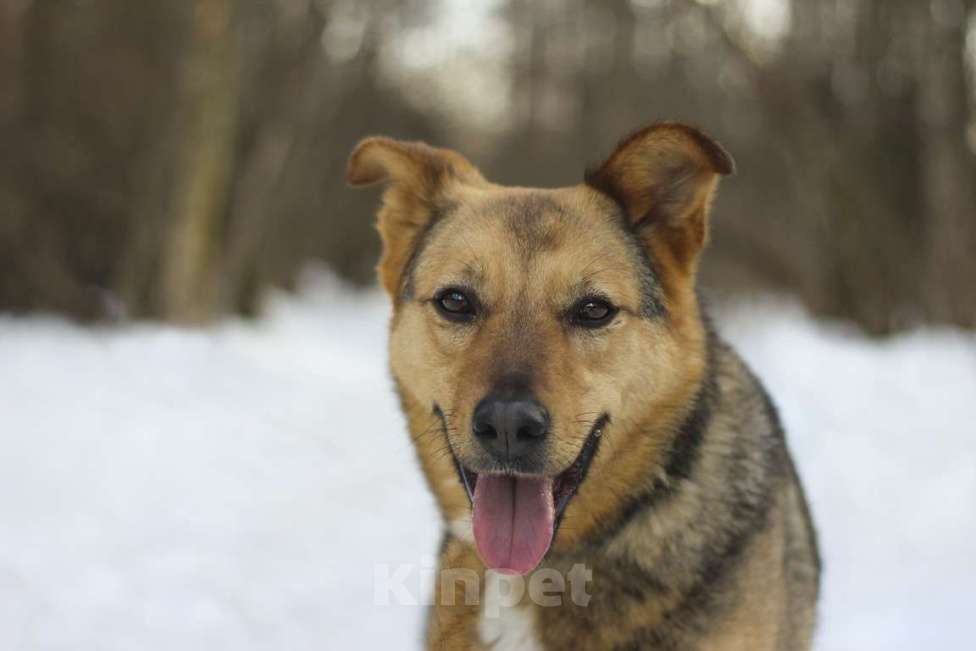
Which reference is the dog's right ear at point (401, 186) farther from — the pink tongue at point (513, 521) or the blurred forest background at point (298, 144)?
the blurred forest background at point (298, 144)

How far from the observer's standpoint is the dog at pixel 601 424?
9.73ft

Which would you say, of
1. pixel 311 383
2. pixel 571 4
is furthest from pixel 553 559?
pixel 571 4

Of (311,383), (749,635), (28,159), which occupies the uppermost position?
(749,635)

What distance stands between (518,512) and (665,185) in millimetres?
1226

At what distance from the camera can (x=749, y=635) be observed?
2990 mm

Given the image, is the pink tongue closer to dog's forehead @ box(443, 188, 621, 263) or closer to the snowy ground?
dog's forehead @ box(443, 188, 621, 263)

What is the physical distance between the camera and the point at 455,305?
3361mm

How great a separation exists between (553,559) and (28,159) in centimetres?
1163

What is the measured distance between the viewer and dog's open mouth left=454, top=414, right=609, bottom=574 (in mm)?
2963

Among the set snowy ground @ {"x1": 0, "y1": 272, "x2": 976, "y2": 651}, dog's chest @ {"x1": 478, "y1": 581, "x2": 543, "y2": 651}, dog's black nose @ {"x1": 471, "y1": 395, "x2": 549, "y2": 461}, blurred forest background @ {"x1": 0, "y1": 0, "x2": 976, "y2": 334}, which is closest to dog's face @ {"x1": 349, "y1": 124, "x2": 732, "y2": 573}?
dog's black nose @ {"x1": 471, "y1": 395, "x2": 549, "y2": 461}

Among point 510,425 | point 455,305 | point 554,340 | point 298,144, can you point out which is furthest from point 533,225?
point 298,144

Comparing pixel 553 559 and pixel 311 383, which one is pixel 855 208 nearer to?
pixel 311 383

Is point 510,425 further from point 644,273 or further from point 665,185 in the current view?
point 665,185

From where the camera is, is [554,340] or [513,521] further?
[554,340]
